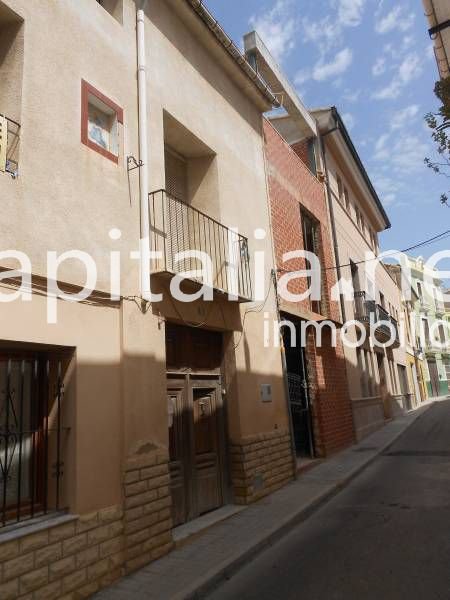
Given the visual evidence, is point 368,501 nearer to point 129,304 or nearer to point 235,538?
point 235,538

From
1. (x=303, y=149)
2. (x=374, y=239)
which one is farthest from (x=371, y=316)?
(x=374, y=239)

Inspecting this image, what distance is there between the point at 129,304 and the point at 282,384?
459 centimetres

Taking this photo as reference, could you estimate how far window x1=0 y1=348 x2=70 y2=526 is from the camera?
13.4 ft

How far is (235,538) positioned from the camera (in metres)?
5.57

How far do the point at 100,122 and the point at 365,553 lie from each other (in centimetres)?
556

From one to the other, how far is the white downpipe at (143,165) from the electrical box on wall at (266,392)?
11.3ft

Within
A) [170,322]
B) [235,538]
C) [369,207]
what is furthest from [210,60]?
[369,207]

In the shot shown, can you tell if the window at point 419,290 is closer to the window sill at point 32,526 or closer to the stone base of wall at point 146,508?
the stone base of wall at point 146,508

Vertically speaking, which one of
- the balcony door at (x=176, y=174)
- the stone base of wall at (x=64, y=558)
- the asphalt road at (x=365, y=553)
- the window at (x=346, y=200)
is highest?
the window at (x=346, y=200)

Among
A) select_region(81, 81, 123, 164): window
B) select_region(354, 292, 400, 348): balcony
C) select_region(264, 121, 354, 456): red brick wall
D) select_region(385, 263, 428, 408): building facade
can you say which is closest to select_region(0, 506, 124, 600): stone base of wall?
select_region(81, 81, 123, 164): window

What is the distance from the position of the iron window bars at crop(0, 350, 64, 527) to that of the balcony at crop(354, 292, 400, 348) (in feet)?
42.2

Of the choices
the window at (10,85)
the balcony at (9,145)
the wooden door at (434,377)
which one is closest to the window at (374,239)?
the window at (10,85)

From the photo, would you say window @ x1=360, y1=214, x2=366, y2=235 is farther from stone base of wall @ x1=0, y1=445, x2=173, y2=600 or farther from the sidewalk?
stone base of wall @ x1=0, y1=445, x2=173, y2=600

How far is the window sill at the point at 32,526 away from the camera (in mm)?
3688
